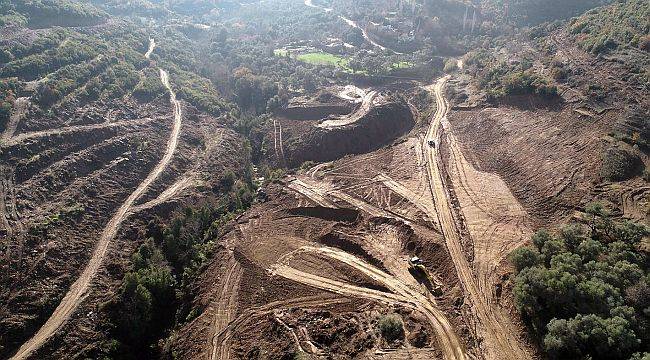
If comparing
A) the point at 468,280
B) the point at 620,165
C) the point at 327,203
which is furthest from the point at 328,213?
the point at 620,165

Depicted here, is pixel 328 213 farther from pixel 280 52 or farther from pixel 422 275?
pixel 280 52

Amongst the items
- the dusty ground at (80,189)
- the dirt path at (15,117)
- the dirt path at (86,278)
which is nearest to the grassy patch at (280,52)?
the dusty ground at (80,189)

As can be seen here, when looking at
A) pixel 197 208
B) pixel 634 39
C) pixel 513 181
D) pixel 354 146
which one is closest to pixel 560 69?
pixel 634 39

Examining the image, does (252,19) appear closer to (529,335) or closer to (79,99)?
(79,99)

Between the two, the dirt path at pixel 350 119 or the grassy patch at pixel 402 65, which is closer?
the dirt path at pixel 350 119

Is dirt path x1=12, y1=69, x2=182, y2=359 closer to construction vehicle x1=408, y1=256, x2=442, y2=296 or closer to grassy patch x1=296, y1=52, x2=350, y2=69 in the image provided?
construction vehicle x1=408, y1=256, x2=442, y2=296

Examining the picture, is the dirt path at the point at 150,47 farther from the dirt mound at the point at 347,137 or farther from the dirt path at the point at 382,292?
the dirt path at the point at 382,292
